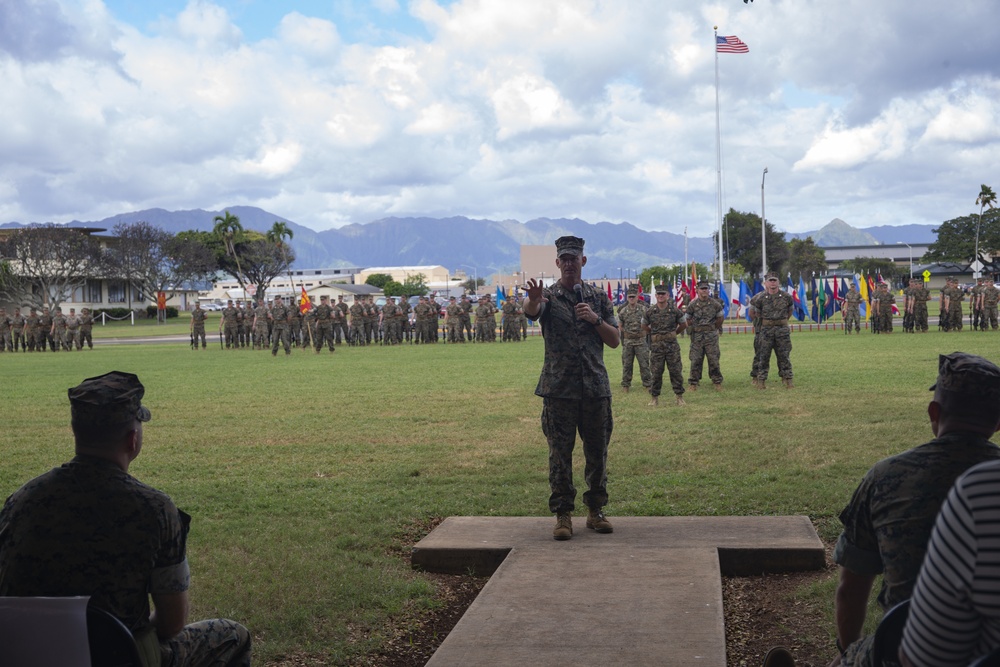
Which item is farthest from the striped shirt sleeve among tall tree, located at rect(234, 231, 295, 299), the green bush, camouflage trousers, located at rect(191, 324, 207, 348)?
tall tree, located at rect(234, 231, 295, 299)

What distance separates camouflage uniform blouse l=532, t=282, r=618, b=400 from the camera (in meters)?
7.06

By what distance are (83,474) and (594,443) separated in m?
4.38

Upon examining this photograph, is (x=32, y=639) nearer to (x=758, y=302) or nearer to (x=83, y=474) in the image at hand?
(x=83, y=474)

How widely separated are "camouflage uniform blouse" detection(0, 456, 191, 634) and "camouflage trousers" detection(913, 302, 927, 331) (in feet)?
108

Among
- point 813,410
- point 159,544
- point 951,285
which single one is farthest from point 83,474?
point 951,285

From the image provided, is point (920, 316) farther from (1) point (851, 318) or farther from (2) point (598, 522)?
(2) point (598, 522)

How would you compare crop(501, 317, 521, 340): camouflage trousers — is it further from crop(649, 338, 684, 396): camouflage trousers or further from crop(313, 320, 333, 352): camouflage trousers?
crop(649, 338, 684, 396): camouflage trousers

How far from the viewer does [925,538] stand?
310 centimetres

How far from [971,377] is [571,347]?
13.6 feet

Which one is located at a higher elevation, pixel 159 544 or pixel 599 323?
pixel 599 323

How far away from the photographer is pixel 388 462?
10781mm

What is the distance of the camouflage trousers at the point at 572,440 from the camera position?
7.11 metres

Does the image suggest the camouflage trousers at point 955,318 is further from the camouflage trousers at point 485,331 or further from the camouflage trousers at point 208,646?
the camouflage trousers at point 208,646

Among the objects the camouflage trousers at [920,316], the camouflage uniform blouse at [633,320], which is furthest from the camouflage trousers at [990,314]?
the camouflage uniform blouse at [633,320]
